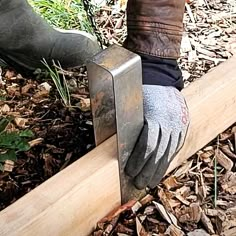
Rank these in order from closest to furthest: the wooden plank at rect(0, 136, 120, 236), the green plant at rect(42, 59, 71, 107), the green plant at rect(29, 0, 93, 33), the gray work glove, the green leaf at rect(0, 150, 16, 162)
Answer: the wooden plank at rect(0, 136, 120, 236)
the gray work glove
the green leaf at rect(0, 150, 16, 162)
the green plant at rect(42, 59, 71, 107)
the green plant at rect(29, 0, 93, 33)

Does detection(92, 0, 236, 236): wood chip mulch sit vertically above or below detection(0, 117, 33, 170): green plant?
below

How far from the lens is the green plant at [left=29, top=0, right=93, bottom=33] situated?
2.28 m

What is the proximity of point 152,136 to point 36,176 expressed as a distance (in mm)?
374

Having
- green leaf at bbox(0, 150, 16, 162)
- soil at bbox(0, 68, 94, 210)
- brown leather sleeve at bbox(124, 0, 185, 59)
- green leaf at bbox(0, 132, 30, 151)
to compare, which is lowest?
soil at bbox(0, 68, 94, 210)

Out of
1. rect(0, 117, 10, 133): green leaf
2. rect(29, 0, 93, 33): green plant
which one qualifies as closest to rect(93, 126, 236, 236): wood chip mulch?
rect(0, 117, 10, 133): green leaf

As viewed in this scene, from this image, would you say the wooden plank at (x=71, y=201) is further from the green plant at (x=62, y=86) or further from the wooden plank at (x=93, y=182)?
the green plant at (x=62, y=86)

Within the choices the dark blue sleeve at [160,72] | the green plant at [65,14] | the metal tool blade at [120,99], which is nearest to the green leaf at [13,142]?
the metal tool blade at [120,99]

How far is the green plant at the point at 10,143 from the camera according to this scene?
166 cm

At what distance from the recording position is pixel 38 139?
183 cm

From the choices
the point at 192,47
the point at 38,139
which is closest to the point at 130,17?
the point at 38,139

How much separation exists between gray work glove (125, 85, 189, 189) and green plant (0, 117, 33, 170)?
0.28 metres

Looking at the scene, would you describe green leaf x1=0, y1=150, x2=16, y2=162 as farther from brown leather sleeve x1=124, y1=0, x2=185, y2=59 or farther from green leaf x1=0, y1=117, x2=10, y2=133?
brown leather sleeve x1=124, y1=0, x2=185, y2=59

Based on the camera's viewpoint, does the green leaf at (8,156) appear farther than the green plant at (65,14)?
Answer: No

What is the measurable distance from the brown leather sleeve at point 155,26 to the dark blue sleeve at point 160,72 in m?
0.01
